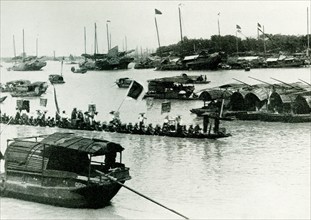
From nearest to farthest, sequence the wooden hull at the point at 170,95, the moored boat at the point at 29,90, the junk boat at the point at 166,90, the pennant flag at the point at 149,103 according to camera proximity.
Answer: the pennant flag at the point at 149,103, the wooden hull at the point at 170,95, the junk boat at the point at 166,90, the moored boat at the point at 29,90

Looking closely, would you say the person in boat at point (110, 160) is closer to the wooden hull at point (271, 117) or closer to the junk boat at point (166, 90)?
the wooden hull at point (271, 117)

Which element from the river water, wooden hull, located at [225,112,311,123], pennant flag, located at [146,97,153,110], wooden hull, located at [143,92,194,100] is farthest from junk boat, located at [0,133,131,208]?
wooden hull, located at [143,92,194,100]

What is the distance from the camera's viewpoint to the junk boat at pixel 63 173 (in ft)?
27.7

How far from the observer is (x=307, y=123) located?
18.5 metres

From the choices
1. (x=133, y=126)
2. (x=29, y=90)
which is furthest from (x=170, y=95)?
(x=133, y=126)

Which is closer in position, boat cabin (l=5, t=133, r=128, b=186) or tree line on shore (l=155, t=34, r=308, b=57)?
boat cabin (l=5, t=133, r=128, b=186)

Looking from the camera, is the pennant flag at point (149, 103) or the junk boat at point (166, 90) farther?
the junk boat at point (166, 90)

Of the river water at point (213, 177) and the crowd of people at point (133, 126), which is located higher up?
the crowd of people at point (133, 126)

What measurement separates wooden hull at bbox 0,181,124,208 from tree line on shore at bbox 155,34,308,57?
1367 inches

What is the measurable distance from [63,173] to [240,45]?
41.2 meters

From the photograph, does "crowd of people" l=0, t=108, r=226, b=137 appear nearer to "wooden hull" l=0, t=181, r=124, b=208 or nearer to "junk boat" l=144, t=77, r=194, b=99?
"wooden hull" l=0, t=181, r=124, b=208

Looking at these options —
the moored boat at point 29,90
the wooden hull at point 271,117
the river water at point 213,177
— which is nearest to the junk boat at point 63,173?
the river water at point 213,177

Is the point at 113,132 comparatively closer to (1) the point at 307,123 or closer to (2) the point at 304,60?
(1) the point at 307,123

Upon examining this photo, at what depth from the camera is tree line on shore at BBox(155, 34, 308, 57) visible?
146 ft
